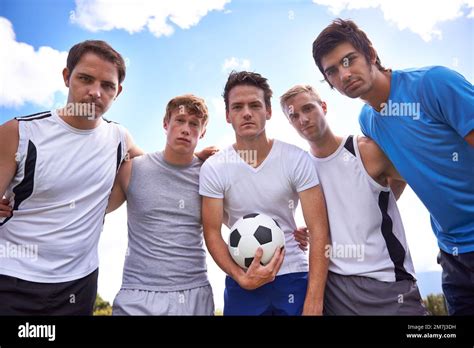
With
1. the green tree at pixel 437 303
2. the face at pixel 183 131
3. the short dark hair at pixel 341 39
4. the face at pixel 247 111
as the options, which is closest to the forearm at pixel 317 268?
the face at pixel 247 111

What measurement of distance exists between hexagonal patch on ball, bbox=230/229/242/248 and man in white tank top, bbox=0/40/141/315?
Answer: 943 mm

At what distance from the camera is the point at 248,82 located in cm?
270

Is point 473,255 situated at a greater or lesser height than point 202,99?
lesser

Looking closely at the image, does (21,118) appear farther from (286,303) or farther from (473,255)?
(473,255)

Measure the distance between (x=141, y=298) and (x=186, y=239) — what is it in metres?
0.48

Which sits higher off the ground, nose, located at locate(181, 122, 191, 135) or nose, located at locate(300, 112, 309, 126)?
nose, located at locate(300, 112, 309, 126)

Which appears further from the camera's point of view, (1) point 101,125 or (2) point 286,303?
(1) point 101,125

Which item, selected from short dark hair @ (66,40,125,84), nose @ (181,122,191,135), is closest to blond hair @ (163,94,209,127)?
nose @ (181,122,191,135)

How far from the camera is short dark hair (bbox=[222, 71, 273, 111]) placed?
8.87 ft

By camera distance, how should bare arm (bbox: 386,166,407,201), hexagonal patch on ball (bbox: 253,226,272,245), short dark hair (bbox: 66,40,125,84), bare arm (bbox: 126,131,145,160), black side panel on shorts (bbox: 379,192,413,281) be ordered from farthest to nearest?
bare arm (bbox: 126,131,145,160) → bare arm (bbox: 386,166,407,201) → short dark hair (bbox: 66,40,125,84) → black side panel on shorts (bbox: 379,192,413,281) → hexagonal patch on ball (bbox: 253,226,272,245)

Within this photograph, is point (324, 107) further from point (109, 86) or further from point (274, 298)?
point (109, 86)

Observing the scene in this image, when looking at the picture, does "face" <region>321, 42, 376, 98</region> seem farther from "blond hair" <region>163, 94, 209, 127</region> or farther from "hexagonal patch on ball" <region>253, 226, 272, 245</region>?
"hexagonal patch on ball" <region>253, 226, 272, 245</region>

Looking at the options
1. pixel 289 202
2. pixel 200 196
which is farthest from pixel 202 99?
pixel 289 202

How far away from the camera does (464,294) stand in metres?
2.56
